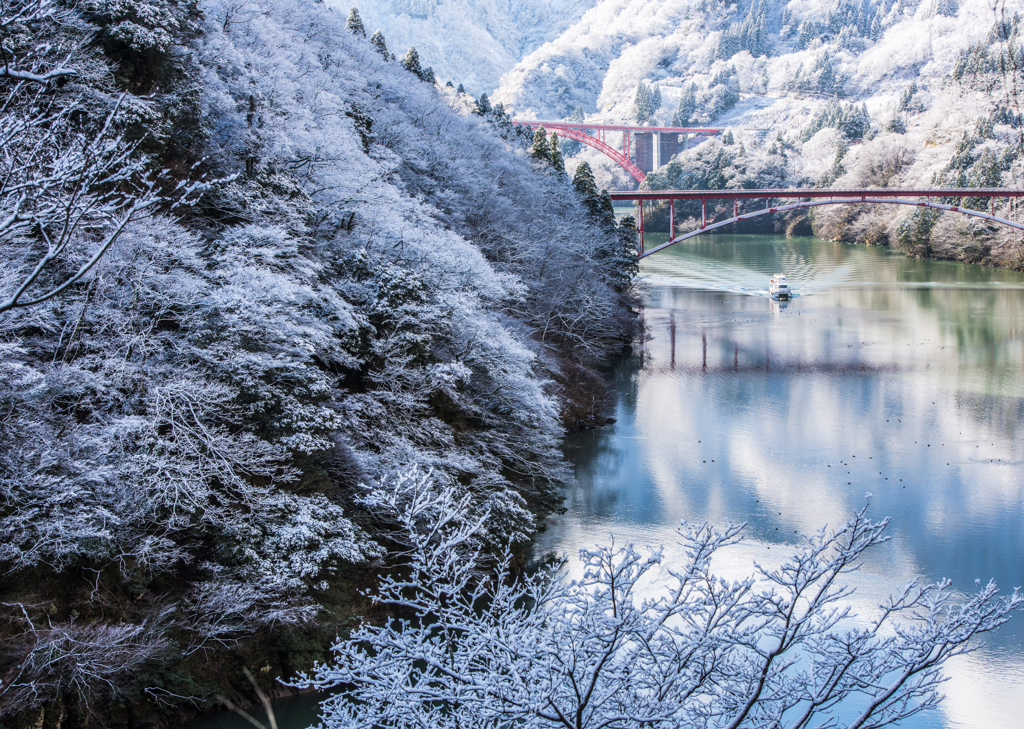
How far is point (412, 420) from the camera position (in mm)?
9391

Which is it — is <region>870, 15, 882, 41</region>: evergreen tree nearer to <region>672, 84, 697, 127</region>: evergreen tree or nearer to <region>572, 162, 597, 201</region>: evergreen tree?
<region>672, 84, 697, 127</region>: evergreen tree

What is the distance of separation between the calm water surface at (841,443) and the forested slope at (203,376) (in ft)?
5.39

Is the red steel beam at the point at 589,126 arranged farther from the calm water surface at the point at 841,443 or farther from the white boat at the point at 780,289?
the calm water surface at the point at 841,443

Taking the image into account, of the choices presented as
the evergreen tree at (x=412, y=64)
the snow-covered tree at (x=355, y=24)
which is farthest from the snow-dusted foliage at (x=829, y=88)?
the snow-covered tree at (x=355, y=24)

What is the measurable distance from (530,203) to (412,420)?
1235 centimetres

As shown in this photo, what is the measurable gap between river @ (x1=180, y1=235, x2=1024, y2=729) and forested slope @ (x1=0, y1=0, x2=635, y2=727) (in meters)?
1.09

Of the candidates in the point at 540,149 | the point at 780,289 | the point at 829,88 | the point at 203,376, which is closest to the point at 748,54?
the point at 829,88

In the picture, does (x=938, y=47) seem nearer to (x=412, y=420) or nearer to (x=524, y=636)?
(x=412, y=420)

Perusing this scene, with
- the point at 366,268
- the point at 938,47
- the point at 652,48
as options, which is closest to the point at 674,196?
the point at 366,268

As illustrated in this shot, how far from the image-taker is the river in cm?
920

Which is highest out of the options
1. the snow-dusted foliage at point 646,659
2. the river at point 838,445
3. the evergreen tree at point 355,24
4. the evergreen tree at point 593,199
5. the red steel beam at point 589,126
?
the evergreen tree at point 355,24

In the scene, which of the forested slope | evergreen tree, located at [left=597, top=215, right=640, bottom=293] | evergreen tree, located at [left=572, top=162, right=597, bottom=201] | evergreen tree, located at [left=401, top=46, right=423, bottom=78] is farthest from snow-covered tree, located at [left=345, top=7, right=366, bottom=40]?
the forested slope

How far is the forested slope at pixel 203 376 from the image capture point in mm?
5691

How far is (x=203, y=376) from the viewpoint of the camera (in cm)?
734
